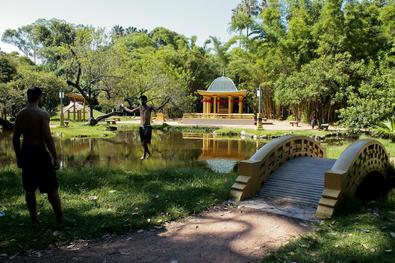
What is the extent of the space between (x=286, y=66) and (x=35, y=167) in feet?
104

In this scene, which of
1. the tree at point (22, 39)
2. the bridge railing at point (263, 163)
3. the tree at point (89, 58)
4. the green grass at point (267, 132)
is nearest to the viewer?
the bridge railing at point (263, 163)

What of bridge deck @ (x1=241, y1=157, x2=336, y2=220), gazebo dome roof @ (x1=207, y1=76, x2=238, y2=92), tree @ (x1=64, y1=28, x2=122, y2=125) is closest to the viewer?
bridge deck @ (x1=241, y1=157, x2=336, y2=220)

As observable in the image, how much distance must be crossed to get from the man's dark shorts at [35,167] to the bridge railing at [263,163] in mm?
3078

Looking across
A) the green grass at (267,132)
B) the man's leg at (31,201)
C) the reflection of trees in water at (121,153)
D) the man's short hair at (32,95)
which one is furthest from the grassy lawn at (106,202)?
the green grass at (267,132)

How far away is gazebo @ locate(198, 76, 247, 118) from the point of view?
36750 mm

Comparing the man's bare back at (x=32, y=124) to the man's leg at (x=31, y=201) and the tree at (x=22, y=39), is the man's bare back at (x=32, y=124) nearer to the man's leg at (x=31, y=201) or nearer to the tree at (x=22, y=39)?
the man's leg at (x=31, y=201)

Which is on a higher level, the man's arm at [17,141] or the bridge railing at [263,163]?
the man's arm at [17,141]

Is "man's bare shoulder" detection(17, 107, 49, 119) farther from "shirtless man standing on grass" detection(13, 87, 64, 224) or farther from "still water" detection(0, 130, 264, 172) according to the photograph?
"still water" detection(0, 130, 264, 172)

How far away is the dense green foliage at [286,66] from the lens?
82.4ft

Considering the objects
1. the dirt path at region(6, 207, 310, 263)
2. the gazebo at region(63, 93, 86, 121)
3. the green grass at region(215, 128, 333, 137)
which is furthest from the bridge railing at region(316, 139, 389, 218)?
the gazebo at region(63, 93, 86, 121)

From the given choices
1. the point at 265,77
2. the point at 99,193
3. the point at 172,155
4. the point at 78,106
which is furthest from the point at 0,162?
the point at 265,77

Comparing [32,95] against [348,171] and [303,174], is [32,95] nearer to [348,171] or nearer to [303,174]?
[348,171]

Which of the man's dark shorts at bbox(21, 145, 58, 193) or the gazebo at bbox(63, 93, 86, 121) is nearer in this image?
the man's dark shorts at bbox(21, 145, 58, 193)

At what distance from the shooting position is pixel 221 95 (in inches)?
1467
